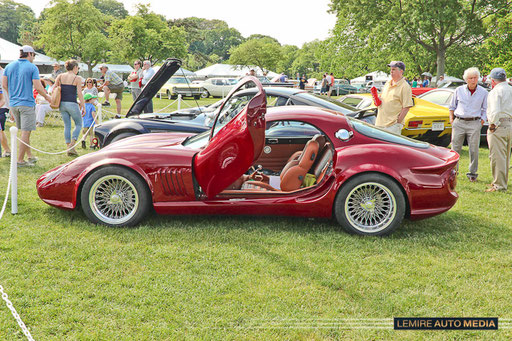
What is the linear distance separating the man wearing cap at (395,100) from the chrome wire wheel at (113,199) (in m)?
4.00

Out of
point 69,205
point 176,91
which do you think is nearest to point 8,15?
point 176,91

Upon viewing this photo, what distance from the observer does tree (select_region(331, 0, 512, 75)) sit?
84.3 feet

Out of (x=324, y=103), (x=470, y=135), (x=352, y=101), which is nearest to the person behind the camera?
(x=470, y=135)

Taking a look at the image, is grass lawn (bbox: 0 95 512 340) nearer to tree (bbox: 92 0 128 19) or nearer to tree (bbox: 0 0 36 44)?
tree (bbox: 0 0 36 44)

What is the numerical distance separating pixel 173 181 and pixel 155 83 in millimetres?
4166

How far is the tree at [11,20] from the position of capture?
91938mm

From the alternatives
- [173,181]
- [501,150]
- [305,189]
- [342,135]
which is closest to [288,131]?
[342,135]

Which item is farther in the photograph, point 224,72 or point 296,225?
point 224,72

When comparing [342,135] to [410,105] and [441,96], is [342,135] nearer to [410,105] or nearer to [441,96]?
[410,105]

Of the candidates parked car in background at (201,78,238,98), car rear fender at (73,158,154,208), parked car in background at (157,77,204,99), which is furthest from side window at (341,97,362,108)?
parked car in background at (201,78,238,98)

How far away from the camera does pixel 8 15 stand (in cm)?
9262

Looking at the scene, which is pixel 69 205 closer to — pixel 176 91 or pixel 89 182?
pixel 89 182

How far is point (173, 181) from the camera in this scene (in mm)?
4645

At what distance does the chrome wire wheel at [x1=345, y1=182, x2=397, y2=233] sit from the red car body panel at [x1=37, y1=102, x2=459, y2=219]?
0.55ft
